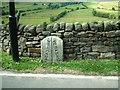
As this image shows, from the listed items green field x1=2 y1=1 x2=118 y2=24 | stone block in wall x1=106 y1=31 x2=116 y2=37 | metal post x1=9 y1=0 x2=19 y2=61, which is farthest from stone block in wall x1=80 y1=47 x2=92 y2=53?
metal post x1=9 y1=0 x2=19 y2=61

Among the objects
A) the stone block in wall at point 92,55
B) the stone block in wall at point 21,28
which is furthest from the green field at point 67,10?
the stone block in wall at point 92,55

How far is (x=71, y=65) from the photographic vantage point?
733cm

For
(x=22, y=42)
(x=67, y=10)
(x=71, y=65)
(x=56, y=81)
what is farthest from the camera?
(x=67, y=10)

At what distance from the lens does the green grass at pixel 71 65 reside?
22.9 ft

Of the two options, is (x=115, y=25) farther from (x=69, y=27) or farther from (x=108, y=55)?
(x=69, y=27)

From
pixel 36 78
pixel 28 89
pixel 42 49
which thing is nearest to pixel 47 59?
pixel 42 49

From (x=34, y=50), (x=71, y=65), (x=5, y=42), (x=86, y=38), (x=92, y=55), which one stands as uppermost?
(x=86, y=38)

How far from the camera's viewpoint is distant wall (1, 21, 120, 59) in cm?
796

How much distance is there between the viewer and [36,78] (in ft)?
21.8

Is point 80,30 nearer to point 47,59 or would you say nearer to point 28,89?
point 47,59

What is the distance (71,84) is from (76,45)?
1.87 m

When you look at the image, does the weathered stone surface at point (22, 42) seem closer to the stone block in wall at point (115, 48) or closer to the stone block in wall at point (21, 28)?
the stone block in wall at point (21, 28)

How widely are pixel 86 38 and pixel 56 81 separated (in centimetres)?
186

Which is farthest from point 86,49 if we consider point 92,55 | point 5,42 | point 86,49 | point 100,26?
point 5,42
